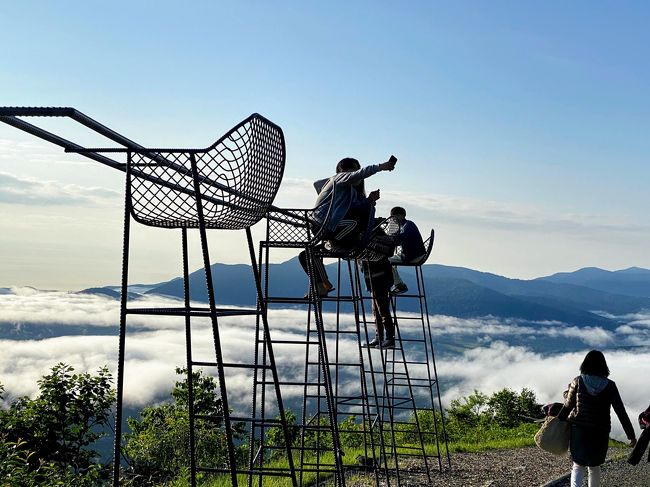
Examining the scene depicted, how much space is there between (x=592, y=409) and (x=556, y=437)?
1.45 ft

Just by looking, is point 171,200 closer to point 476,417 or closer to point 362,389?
point 362,389

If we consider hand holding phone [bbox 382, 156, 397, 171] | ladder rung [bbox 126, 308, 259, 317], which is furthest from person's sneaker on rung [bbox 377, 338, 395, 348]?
ladder rung [bbox 126, 308, 259, 317]

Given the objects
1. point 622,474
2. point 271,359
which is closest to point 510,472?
point 622,474

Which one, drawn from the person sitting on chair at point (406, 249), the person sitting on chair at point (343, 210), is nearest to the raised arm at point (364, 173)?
the person sitting on chair at point (343, 210)

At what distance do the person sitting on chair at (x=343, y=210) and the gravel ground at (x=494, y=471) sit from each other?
426 centimetres

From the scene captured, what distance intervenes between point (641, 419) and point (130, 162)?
6404 mm

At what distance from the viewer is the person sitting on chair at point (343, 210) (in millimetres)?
7141

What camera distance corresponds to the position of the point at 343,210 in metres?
7.31

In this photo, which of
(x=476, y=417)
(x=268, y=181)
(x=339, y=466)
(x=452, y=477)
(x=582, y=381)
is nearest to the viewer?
(x=268, y=181)

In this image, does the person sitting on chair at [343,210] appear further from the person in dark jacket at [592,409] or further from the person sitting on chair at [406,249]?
the person sitting on chair at [406,249]

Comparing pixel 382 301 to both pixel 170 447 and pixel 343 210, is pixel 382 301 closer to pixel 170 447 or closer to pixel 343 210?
pixel 343 210

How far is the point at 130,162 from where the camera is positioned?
Result: 4.07 m

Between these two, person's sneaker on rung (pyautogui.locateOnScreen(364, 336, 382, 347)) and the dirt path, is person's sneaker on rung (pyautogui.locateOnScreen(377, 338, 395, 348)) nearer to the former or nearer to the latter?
person's sneaker on rung (pyautogui.locateOnScreen(364, 336, 382, 347))

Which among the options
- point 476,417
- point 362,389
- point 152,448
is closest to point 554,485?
point 362,389
